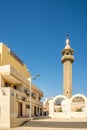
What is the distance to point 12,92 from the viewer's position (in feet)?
87.7

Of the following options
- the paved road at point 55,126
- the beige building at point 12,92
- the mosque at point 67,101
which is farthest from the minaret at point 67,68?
the paved road at point 55,126

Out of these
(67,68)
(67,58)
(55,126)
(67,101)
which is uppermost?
(67,58)

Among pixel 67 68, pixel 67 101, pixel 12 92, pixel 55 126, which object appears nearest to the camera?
pixel 12 92

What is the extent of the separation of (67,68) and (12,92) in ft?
130

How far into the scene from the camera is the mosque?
4628 cm

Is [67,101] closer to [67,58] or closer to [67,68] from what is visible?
[67,68]

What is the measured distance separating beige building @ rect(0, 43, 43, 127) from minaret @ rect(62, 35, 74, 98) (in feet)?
30.5

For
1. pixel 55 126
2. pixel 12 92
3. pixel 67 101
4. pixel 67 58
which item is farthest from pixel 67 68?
pixel 12 92

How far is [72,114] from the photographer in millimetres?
45719

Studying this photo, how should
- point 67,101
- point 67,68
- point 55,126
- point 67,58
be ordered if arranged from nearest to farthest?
point 55,126 < point 67,101 < point 67,68 < point 67,58

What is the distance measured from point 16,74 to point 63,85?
96.8ft

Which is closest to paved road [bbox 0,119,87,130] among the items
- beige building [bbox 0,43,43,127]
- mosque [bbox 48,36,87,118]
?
beige building [bbox 0,43,43,127]

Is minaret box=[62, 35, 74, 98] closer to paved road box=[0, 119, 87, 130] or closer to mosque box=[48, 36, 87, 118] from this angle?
mosque box=[48, 36, 87, 118]

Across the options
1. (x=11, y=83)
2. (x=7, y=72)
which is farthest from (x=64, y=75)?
(x=7, y=72)
